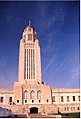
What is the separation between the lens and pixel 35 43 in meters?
12.2

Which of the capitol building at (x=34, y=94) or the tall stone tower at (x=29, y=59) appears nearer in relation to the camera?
the capitol building at (x=34, y=94)

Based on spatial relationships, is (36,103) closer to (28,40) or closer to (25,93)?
(25,93)

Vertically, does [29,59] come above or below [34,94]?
above

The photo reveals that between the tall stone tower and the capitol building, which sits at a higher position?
the tall stone tower

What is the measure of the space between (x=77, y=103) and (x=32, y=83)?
2551 mm

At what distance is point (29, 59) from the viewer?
11.9m

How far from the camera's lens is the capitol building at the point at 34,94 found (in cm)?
975

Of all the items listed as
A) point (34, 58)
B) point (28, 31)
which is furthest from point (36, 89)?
point (28, 31)

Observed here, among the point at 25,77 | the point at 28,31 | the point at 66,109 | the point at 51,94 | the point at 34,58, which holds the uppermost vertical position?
the point at 28,31

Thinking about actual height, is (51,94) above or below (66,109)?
above

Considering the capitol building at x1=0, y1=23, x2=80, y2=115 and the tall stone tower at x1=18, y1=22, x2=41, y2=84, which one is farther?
the tall stone tower at x1=18, y1=22, x2=41, y2=84

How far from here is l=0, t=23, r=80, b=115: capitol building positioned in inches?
384

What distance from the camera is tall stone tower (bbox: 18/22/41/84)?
11.6 meters

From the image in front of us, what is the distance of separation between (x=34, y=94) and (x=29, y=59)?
239 cm
